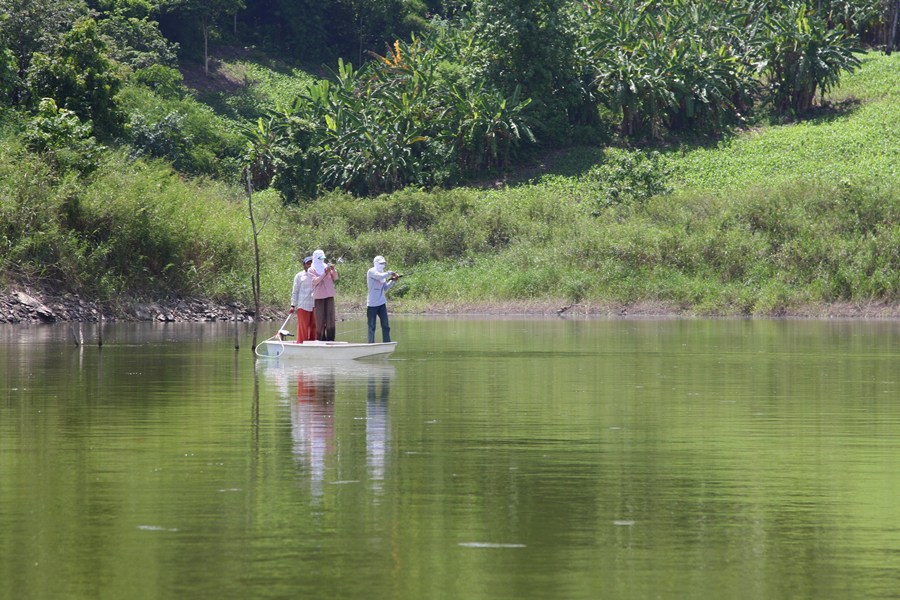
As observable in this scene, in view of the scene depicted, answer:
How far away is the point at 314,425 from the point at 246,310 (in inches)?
1205

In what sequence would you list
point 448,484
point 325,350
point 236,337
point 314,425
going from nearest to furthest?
point 448,484, point 314,425, point 325,350, point 236,337

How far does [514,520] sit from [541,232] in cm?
4915

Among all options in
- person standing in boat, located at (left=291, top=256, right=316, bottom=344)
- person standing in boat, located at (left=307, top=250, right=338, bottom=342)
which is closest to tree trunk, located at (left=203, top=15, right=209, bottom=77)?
person standing in boat, located at (left=291, top=256, right=316, bottom=344)

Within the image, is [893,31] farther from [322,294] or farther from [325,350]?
[325,350]

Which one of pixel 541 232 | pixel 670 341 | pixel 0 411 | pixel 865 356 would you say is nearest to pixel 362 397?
pixel 0 411

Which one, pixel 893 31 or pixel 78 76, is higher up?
pixel 893 31

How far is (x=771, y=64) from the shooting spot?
235 ft

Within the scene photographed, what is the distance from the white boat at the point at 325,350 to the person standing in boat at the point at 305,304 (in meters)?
0.33

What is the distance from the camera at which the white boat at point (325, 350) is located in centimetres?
2488

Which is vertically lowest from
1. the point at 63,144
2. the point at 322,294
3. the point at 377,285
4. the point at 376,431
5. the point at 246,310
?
the point at 376,431

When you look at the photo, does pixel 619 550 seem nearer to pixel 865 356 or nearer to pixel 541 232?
pixel 865 356

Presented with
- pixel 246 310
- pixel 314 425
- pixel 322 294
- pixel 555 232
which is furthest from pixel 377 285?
pixel 555 232

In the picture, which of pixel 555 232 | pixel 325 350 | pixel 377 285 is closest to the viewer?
pixel 325 350

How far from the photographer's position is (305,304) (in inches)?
1011
